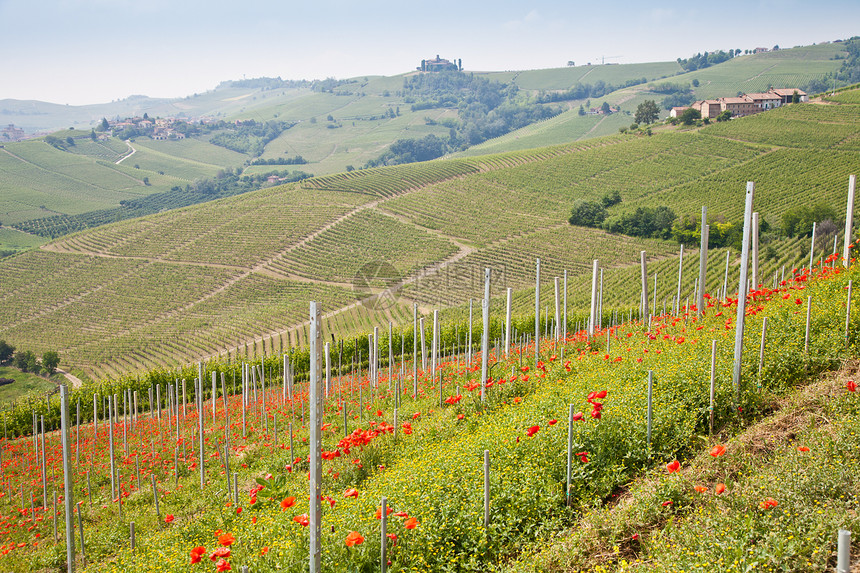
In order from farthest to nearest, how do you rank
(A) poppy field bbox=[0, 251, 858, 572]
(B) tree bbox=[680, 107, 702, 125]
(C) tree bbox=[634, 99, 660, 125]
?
(C) tree bbox=[634, 99, 660, 125]
(B) tree bbox=[680, 107, 702, 125]
(A) poppy field bbox=[0, 251, 858, 572]

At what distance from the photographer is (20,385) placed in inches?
1554

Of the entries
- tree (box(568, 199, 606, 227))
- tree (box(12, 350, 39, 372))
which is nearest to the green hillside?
tree (box(568, 199, 606, 227))

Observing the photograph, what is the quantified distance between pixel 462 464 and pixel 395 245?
175 feet

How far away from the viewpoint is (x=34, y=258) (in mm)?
65125

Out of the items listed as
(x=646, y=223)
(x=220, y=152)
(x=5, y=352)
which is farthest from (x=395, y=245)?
(x=220, y=152)

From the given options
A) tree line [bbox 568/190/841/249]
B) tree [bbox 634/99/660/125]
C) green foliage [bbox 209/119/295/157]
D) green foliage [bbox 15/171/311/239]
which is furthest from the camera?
green foliage [bbox 209/119/295/157]

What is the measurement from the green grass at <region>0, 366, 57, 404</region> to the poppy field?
97.9 ft

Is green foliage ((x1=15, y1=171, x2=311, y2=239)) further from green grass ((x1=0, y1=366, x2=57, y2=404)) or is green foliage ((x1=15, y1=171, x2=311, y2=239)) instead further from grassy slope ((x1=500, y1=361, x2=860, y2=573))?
grassy slope ((x1=500, y1=361, x2=860, y2=573))

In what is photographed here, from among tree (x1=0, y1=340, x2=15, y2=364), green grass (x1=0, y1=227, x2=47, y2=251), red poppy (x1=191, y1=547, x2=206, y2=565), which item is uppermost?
red poppy (x1=191, y1=547, x2=206, y2=565)

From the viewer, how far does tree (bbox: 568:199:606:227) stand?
192ft

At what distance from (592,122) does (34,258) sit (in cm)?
13558

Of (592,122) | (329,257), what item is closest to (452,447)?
(329,257)

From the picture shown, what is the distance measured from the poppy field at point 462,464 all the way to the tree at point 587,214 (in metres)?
47.7

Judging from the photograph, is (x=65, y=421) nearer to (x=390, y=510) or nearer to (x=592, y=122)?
(x=390, y=510)
